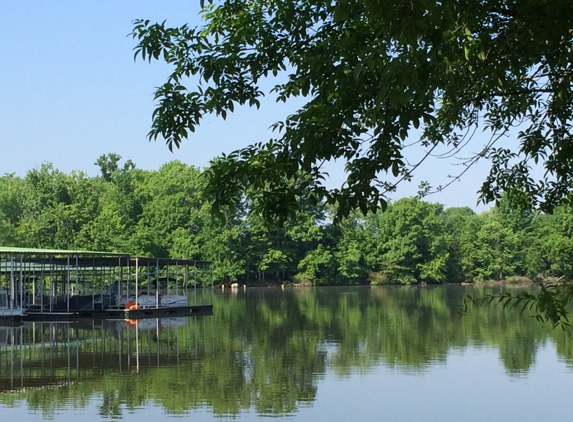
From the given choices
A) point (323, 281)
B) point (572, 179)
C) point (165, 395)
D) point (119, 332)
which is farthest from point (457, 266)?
point (572, 179)

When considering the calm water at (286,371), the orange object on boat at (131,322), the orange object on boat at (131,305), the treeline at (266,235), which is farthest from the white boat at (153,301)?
the treeline at (266,235)

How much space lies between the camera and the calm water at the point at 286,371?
17484 millimetres

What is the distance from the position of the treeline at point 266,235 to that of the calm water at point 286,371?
150ft

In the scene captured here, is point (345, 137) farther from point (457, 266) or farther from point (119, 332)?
point (457, 266)

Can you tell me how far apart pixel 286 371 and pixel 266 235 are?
232ft

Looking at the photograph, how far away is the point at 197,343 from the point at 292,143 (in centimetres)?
2309

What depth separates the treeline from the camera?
82.6 metres

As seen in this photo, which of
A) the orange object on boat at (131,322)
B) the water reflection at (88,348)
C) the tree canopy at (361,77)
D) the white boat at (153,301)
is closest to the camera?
the tree canopy at (361,77)

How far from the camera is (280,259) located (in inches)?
3664

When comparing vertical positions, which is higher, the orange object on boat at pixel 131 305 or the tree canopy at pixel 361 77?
the tree canopy at pixel 361 77

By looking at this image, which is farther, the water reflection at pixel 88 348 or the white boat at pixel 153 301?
the white boat at pixel 153 301

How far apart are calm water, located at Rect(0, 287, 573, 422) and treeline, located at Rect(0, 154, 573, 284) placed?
150ft

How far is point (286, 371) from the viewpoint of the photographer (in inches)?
900

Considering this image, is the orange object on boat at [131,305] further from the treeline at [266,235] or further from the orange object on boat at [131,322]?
the treeline at [266,235]
